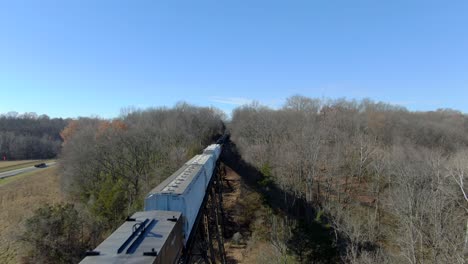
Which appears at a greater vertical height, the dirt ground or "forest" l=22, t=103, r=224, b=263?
"forest" l=22, t=103, r=224, b=263

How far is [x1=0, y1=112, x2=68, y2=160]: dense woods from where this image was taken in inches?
2990

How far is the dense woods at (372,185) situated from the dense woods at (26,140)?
205ft

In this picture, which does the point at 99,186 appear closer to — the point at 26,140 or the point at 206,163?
the point at 206,163

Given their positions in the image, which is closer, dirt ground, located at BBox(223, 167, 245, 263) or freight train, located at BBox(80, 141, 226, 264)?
freight train, located at BBox(80, 141, 226, 264)

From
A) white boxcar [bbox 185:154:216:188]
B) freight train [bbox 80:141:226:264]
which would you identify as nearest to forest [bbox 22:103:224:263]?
white boxcar [bbox 185:154:216:188]

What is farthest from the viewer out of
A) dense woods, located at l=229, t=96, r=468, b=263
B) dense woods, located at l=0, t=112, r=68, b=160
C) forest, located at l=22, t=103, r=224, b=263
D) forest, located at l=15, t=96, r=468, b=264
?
dense woods, located at l=0, t=112, r=68, b=160

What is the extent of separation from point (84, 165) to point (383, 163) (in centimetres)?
3048

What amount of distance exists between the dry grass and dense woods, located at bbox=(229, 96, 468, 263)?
1887 cm

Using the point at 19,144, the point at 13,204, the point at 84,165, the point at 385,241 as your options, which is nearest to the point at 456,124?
the point at 385,241

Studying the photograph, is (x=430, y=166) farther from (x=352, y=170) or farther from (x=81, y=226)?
(x=81, y=226)

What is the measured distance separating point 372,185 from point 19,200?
38266 mm

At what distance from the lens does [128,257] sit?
5.62 meters

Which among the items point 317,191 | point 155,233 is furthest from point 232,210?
point 155,233

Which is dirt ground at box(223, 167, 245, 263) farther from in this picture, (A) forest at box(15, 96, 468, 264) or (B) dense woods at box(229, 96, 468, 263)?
(B) dense woods at box(229, 96, 468, 263)
